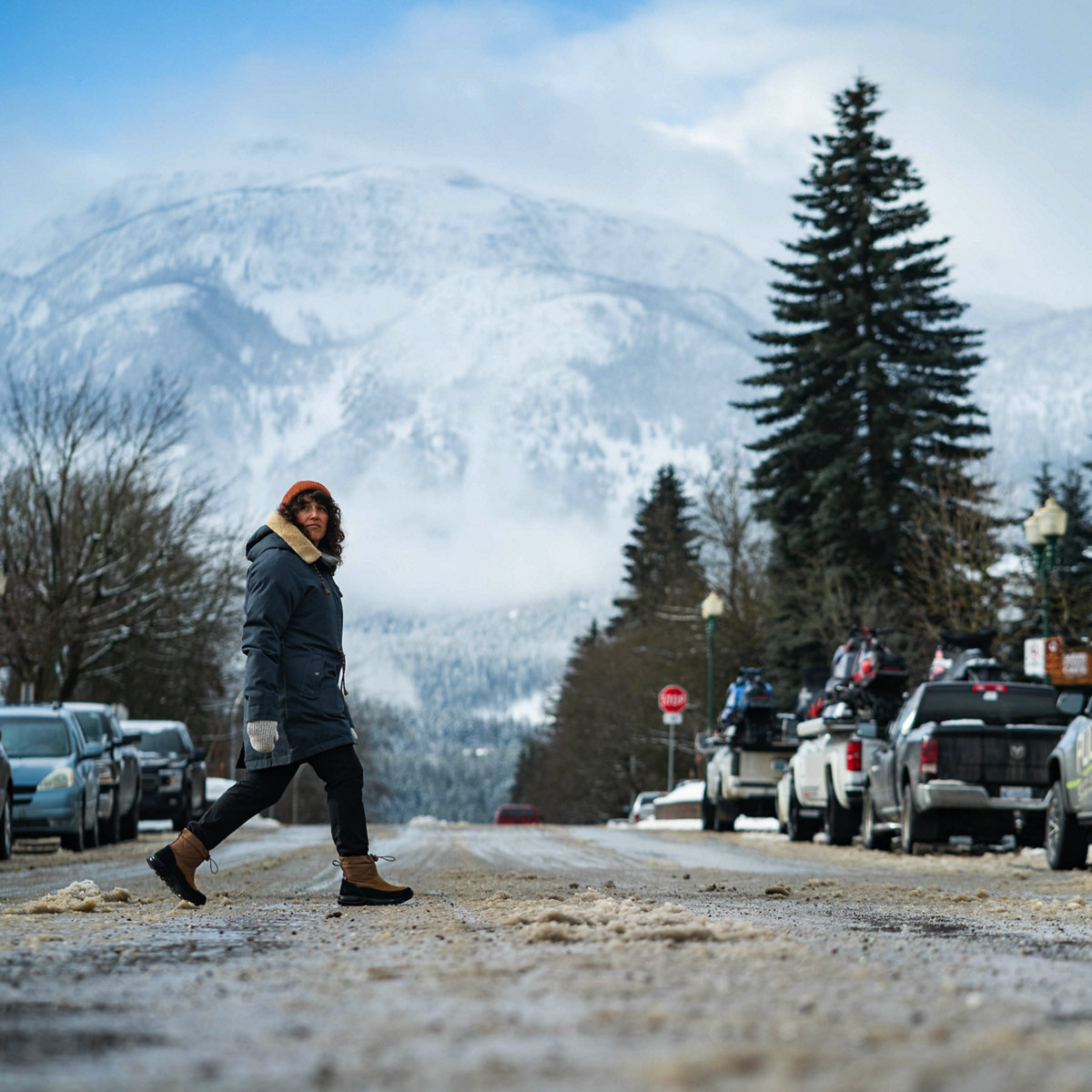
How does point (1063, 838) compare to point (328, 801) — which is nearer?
point (328, 801)

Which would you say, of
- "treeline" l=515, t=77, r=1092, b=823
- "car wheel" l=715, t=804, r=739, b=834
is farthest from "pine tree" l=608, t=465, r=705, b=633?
"car wheel" l=715, t=804, r=739, b=834

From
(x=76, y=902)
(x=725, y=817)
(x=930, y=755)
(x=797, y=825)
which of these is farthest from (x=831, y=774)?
(x=76, y=902)

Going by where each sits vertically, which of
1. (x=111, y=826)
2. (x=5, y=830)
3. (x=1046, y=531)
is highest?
(x=1046, y=531)

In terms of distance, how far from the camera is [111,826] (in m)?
22.1

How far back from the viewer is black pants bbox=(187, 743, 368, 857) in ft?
28.4

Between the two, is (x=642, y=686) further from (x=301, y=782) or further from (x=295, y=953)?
(x=295, y=953)

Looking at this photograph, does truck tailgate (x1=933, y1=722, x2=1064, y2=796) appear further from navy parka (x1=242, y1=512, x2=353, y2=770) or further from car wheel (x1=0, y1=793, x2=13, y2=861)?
navy parka (x1=242, y1=512, x2=353, y2=770)

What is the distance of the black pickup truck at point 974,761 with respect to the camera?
17781mm

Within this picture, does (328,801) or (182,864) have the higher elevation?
(328,801)

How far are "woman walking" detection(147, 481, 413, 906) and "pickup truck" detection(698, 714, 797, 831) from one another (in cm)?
1961

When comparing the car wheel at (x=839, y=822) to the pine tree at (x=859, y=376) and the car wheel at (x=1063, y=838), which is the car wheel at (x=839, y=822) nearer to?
the car wheel at (x=1063, y=838)

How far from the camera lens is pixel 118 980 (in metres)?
A: 5.12

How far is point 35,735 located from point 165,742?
35.3ft

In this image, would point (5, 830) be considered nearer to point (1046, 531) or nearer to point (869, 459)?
point (1046, 531)
